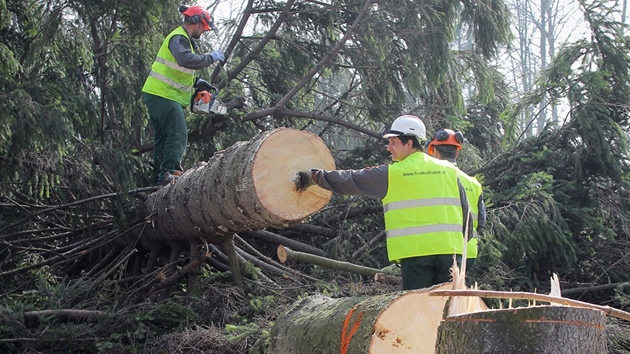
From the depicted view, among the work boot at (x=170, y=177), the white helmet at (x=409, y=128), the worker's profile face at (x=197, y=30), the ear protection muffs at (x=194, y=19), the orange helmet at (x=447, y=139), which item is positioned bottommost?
the work boot at (x=170, y=177)

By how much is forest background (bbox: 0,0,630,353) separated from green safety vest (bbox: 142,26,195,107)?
0.96 feet

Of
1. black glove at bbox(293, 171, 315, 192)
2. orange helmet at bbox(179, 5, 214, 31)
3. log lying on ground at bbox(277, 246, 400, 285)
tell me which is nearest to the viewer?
black glove at bbox(293, 171, 315, 192)

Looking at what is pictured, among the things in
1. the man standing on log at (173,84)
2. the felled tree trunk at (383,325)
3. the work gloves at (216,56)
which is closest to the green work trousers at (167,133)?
the man standing on log at (173,84)

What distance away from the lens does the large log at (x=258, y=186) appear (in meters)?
5.16

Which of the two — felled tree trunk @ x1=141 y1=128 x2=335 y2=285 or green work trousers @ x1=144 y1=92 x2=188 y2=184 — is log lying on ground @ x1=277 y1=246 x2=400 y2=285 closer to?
felled tree trunk @ x1=141 y1=128 x2=335 y2=285

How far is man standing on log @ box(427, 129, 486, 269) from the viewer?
17.4 feet

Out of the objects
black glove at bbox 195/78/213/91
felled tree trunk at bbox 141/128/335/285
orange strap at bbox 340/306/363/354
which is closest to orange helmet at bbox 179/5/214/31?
black glove at bbox 195/78/213/91

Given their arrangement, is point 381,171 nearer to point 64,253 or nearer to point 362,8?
point 64,253

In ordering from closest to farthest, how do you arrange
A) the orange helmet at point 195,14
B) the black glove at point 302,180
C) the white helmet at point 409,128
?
the white helmet at point 409,128
the black glove at point 302,180
the orange helmet at point 195,14

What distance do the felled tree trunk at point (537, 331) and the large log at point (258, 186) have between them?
2.57m

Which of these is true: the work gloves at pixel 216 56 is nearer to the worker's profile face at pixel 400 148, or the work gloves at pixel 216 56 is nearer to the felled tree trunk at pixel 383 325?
the worker's profile face at pixel 400 148

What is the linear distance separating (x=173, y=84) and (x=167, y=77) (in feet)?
0.27

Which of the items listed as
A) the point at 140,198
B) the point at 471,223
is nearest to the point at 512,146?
the point at 471,223

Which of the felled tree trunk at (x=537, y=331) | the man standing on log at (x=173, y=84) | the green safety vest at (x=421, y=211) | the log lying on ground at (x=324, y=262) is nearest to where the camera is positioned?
the felled tree trunk at (x=537, y=331)
